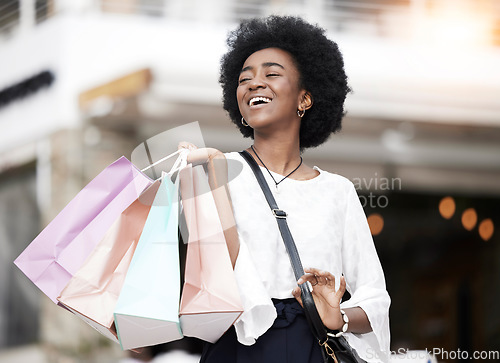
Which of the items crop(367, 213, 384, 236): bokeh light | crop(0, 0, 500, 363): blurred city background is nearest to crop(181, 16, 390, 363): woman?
crop(0, 0, 500, 363): blurred city background

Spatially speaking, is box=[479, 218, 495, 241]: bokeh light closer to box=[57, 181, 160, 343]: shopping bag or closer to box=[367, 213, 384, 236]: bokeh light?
box=[367, 213, 384, 236]: bokeh light

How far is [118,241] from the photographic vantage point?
196 centimetres

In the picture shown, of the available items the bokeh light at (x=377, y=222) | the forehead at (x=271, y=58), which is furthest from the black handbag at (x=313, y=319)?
the bokeh light at (x=377, y=222)

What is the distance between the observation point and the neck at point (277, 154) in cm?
223

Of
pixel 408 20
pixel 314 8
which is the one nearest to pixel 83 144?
pixel 314 8

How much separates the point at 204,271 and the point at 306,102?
26.4 inches

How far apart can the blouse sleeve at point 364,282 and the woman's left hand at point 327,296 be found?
0.12 m

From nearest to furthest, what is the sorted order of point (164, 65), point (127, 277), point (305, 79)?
point (127, 277), point (305, 79), point (164, 65)

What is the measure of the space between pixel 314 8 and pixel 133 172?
6254 mm

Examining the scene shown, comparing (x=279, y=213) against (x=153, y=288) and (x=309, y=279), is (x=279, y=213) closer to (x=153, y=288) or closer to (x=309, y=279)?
(x=309, y=279)

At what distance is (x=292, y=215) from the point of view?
6.95ft

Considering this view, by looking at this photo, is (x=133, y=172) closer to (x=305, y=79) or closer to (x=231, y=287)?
(x=231, y=287)

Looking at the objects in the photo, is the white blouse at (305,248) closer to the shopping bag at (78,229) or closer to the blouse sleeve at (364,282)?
the blouse sleeve at (364,282)

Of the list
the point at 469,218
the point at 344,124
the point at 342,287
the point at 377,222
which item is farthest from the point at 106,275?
the point at 469,218
